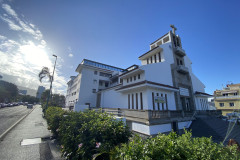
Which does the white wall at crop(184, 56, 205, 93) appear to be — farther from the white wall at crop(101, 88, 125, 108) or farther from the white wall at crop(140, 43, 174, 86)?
the white wall at crop(101, 88, 125, 108)

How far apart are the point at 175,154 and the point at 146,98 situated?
10.1 meters

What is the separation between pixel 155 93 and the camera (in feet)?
40.8

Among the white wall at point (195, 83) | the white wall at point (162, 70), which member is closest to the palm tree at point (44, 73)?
the white wall at point (162, 70)

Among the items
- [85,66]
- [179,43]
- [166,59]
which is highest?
[179,43]

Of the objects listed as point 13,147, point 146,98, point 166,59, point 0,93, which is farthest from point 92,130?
point 0,93

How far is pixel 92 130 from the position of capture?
3629 millimetres

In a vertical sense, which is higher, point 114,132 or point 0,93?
point 0,93

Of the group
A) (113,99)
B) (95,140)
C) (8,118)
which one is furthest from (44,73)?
(95,140)

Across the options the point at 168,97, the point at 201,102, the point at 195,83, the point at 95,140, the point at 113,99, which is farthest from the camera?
the point at 195,83

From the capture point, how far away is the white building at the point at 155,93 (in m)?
10.3

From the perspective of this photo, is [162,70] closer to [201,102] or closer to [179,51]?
[179,51]

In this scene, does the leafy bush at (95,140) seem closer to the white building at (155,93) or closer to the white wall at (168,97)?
the white building at (155,93)

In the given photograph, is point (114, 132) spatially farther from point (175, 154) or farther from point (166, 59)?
point (166, 59)

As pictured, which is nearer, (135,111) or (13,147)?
(13,147)
